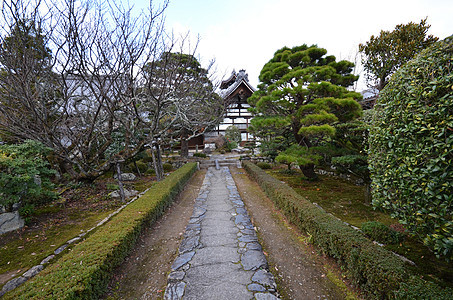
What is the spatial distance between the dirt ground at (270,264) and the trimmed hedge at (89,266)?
0.25 meters

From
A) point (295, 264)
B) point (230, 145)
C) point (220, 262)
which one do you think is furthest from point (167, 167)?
point (295, 264)

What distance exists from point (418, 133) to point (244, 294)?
250 cm

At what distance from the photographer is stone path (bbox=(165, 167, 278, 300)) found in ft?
6.94

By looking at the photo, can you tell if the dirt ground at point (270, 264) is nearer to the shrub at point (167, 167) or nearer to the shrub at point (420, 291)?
the shrub at point (420, 291)

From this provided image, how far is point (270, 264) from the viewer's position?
8.79 feet

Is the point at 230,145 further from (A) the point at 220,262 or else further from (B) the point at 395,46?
(A) the point at 220,262

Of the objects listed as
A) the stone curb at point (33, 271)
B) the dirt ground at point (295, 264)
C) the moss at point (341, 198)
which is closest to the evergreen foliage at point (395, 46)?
the moss at point (341, 198)

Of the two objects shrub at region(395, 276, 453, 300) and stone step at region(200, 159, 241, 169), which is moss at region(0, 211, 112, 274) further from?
stone step at region(200, 159, 241, 169)

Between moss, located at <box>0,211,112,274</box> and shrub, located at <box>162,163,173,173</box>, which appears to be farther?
shrub, located at <box>162,163,173,173</box>

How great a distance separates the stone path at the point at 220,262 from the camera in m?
2.12

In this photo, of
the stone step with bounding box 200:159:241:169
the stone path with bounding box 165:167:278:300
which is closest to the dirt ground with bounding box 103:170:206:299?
the stone path with bounding box 165:167:278:300

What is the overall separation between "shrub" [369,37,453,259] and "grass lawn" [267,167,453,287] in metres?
0.68

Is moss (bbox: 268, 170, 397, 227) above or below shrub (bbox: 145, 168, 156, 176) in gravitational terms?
below

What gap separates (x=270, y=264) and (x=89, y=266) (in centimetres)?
236
